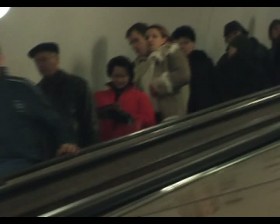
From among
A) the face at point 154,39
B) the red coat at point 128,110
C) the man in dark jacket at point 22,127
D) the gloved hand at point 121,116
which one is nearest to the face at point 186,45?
the face at point 154,39

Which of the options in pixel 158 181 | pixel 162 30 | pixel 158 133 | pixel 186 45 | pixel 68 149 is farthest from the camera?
pixel 186 45

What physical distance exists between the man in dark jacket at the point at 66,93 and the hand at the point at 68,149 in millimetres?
36

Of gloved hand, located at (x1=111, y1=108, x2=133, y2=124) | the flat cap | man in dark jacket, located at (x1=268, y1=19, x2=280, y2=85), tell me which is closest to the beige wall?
the flat cap

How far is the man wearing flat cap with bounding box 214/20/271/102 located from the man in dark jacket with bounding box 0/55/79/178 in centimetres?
108

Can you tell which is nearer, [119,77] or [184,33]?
[119,77]

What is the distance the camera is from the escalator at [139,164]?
1.72m

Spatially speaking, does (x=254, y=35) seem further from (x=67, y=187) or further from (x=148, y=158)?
(x=67, y=187)

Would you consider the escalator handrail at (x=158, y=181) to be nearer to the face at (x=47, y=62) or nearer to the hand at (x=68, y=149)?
the hand at (x=68, y=149)

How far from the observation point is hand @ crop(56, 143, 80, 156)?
7.14 ft

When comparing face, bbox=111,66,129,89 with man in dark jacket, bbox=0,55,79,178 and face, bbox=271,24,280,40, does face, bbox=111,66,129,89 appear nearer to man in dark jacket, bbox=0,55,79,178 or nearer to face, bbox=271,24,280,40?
man in dark jacket, bbox=0,55,79,178

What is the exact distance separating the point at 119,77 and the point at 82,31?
0.24m

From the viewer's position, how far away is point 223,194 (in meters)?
1.86

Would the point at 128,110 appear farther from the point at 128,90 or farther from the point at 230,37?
the point at 230,37

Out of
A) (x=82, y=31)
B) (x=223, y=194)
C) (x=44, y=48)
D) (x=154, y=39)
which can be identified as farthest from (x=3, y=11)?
(x=223, y=194)
